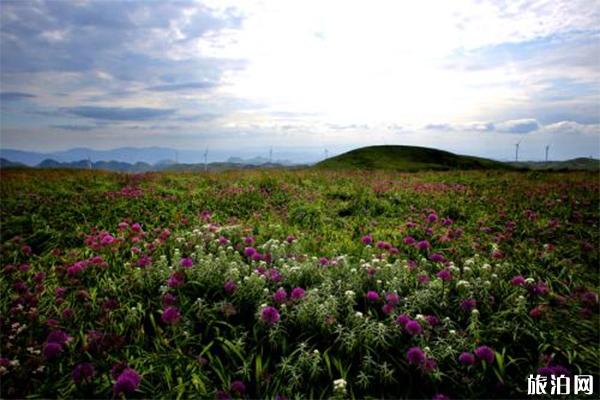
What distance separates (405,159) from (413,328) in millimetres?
62506

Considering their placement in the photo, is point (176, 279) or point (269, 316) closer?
point (269, 316)

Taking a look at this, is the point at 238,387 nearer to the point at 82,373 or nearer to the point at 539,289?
the point at 82,373

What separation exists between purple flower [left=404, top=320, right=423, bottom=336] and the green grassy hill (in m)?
51.4

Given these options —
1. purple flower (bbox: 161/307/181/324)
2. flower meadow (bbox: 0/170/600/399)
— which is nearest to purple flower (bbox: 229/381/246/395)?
flower meadow (bbox: 0/170/600/399)

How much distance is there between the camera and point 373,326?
4.32m

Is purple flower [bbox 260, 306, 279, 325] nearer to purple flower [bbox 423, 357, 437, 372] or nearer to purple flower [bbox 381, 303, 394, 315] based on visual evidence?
purple flower [bbox 381, 303, 394, 315]

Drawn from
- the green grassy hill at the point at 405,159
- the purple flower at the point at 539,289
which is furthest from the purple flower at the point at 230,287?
the green grassy hill at the point at 405,159

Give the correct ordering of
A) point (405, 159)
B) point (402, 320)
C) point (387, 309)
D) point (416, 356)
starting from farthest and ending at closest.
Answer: point (405, 159) → point (387, 309) → point (402, 320) → point (416, 356)

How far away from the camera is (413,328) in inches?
160

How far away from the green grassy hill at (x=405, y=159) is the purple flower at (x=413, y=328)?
5136cm

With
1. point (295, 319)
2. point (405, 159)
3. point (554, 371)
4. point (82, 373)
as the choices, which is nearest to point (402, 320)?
point (295, 319)

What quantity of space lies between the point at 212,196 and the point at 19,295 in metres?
A: 7.64

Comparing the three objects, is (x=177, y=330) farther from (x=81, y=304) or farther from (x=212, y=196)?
(x=212, y=196)

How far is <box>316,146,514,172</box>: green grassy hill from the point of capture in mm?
56875
